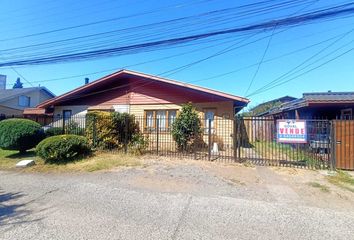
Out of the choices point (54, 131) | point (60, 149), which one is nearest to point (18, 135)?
point (54, 131)

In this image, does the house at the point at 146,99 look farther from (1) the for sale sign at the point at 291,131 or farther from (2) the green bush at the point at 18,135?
(1) the for sale sign at the point at 291,131

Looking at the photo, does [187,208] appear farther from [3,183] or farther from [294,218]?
[3,183]

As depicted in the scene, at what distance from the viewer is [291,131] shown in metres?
9.41

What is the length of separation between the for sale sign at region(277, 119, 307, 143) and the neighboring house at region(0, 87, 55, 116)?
26.0 metres

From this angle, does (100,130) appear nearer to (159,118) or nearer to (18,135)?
(18,135)

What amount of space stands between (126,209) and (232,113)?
34.4 feet

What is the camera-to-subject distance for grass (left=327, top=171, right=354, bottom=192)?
266 inches

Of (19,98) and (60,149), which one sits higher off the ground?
(19,98)

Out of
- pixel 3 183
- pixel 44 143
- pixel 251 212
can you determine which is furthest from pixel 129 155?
pixel 251 212

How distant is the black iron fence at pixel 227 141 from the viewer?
30.1 ft

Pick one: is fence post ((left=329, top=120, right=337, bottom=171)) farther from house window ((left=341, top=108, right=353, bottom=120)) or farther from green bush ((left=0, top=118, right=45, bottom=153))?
green bush ((left=0, top=118, right=45, bottom=153))

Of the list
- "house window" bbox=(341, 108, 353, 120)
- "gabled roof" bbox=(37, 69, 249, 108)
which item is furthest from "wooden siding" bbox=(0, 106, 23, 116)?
"house window" bbox=(341, 108, 353, 120)

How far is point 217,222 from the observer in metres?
4.31

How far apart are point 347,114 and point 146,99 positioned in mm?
12157
